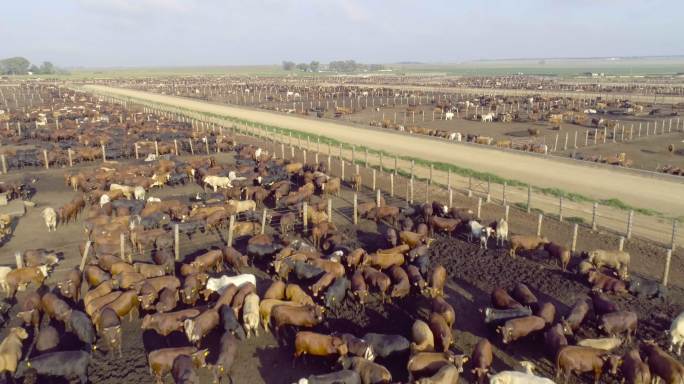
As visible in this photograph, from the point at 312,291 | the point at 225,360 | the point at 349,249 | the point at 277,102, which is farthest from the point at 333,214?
the point at 277,102

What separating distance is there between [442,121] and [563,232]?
3306 centimetres

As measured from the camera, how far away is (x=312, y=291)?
13227mm

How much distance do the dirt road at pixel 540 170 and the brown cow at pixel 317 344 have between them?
16.1 m

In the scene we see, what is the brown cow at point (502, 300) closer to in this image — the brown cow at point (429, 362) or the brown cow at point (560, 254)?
the brown cow at point (429, 362)

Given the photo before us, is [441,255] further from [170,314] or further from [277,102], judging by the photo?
[277,102]

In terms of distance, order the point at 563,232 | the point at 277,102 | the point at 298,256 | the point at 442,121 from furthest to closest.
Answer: the point at 277,102, the point at 442,121, the point at 563,232, the point at 298,256

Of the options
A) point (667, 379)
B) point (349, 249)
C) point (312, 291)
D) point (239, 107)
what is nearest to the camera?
point (667, 379)

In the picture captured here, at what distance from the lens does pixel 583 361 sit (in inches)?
379

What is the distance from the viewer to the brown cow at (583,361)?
31.4ft

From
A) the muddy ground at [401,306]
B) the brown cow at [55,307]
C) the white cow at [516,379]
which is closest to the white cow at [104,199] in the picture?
the muddy ground at [401,306]

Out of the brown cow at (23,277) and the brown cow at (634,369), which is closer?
the brown cow at (634,369)

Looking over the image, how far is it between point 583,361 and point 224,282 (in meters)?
8.54

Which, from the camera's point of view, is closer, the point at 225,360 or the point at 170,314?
the point at 225,360

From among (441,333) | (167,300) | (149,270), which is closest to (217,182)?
(149,270)
